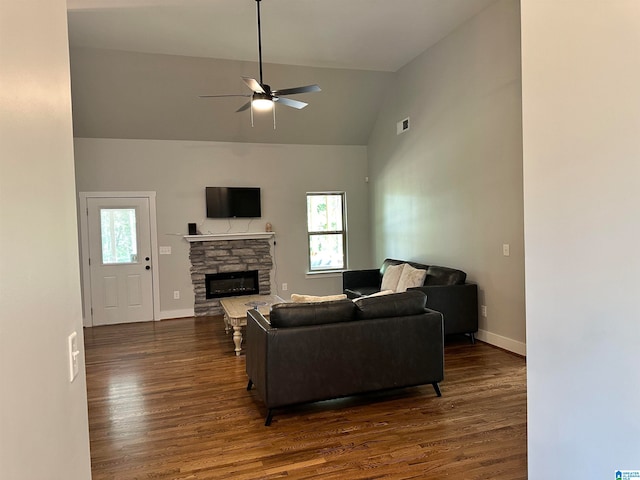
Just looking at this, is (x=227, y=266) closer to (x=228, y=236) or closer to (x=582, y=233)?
(x=228, y=236)

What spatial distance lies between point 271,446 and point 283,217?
200 inches

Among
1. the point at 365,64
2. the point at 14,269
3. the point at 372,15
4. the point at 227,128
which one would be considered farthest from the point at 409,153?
the point at 14,269

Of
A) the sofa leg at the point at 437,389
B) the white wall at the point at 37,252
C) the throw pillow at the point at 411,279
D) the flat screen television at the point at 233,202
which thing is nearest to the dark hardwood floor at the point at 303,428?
the sofa leg at the point at 437,389

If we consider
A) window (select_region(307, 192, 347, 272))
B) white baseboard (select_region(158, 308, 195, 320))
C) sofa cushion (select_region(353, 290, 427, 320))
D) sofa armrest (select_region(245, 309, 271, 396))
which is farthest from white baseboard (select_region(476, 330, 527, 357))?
white baseboard (select_region(158, 308, 195, 320))

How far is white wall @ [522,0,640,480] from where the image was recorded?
1.33 m

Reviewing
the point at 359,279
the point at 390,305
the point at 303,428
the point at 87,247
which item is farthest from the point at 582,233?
the point at 87,247

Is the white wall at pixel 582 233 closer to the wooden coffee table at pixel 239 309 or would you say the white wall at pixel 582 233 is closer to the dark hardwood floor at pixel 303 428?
the dark hardwood floor at pixel 303 428

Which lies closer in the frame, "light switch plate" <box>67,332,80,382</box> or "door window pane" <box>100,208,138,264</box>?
"light switch plate" <box>67,332,80,382</box>

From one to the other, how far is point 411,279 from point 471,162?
1.60m

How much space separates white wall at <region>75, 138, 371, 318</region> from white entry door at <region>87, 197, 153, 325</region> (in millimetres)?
237

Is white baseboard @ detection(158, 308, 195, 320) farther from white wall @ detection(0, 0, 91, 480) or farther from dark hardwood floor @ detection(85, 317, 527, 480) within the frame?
white wall @ detection(0, 0, 91, 480)

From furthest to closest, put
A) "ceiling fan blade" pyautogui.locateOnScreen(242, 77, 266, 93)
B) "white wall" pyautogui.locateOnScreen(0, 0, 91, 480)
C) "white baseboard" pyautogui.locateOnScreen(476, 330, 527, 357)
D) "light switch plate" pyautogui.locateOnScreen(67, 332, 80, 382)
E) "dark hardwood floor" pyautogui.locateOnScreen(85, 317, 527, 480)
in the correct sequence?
"white baseboard" pyautogui.locateOnScreen(476, 330, 527, 357) < "ceiling fan blade" pyautogui.locateOnScreen(242, 77, 266, 93) < "dark hardwood floor" pyautogui.locateOnScreen(85, 317, 527, 480) < "light switch plate" pyautogui.locateOnScreen(67, 332, 80, 382) < "white wall" pyautogui.locateOnScreen(0, 0, 91, 480)

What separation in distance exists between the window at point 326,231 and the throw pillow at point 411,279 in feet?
7.93

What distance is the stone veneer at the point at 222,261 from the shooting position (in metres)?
7.07
